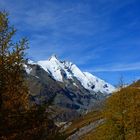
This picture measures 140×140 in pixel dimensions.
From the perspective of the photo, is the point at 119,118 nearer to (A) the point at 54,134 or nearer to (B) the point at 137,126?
(B) the point at 137,126

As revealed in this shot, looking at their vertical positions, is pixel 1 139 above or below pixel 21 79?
below

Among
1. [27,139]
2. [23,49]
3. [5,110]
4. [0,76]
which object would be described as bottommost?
[27,139]

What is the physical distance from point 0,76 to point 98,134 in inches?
1329

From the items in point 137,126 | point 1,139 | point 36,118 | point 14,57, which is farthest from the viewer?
point 137,126

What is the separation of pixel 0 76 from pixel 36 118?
3224 millimetres

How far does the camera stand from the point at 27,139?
2011 centimetres

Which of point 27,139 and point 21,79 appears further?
point 21,79

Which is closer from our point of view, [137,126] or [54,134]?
[54,134]

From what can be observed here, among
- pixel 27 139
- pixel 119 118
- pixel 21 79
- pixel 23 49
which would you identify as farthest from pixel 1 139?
pixel 119 118

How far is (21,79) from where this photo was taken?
2362 centimetres

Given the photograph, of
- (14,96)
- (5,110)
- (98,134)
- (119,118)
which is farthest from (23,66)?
(98,134)

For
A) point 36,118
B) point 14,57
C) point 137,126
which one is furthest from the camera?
point 137,126

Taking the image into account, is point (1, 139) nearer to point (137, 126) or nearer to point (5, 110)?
point (5, 110)

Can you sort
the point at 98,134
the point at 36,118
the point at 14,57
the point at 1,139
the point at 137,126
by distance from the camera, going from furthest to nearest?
the point at 98,134
the point at 137,126
the point at 14,57
the point at 36,118
the point at 1,139
